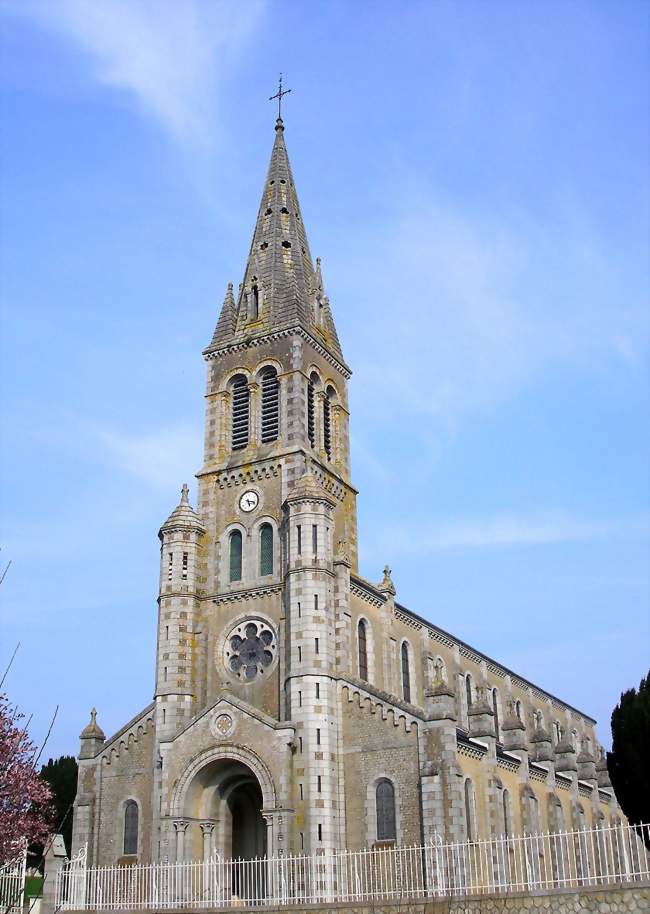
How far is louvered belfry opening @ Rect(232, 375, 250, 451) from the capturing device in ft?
143

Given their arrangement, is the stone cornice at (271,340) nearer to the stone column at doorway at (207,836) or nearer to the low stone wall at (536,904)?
the stone column at doorway at (207,836)

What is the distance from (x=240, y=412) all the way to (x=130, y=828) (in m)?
17.6

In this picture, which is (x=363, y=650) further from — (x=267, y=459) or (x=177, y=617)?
(x=267, y=459)

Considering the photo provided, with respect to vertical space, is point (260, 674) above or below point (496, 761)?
above

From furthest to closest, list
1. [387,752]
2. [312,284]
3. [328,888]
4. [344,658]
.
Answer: [312,284]
[344,658]
[387,752]
[328,888]

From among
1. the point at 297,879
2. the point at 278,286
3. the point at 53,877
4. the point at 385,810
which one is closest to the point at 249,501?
the point at 278,286

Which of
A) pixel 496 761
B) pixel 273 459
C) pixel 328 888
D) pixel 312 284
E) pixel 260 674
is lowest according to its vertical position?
pixel 328 888

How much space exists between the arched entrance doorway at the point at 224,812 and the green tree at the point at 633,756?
12.5 meters

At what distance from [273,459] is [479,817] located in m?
16.0

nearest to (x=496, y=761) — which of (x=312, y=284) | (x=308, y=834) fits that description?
(x=308, y=834)

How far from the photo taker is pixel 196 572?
134 ft

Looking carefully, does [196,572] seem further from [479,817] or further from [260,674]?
[479,817]

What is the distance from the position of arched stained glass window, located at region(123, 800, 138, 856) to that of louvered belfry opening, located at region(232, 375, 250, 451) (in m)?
15.1

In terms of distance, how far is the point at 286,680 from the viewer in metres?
36.8
